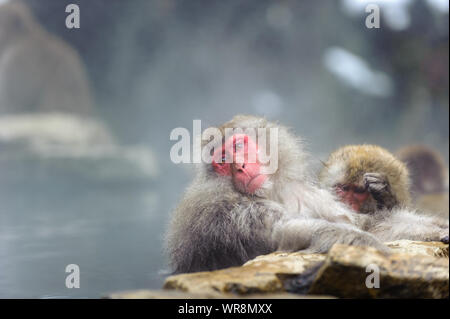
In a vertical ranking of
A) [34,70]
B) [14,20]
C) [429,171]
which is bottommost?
[429,171]

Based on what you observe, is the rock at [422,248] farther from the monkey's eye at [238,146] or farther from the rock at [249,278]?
the monkey's eye at [238,146]

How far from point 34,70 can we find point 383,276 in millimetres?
8140

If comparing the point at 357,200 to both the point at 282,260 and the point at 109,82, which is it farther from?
→ the point at 109,82

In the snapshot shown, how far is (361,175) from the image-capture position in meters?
3.76

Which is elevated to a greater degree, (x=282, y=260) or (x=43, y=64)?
(x=43, y=64)

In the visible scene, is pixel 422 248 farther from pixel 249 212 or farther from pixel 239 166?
pixel 239 166

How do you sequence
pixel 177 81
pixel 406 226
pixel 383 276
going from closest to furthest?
pixel 383 276 → pixel 406 226 → pixel 177 81

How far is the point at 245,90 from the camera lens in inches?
332

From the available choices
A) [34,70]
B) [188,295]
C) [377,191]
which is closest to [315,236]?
[188,295]

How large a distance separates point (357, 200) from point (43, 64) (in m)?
6.98

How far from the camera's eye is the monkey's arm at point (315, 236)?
8.37ft

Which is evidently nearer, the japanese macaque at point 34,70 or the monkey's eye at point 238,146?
the monkey's eye at point 238,146
